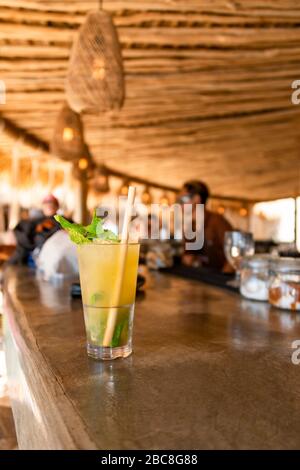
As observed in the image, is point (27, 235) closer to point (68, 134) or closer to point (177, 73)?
point (68, 134)

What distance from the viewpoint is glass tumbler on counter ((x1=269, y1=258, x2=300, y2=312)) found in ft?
4.23

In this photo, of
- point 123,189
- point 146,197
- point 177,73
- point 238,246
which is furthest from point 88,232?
point 146,197

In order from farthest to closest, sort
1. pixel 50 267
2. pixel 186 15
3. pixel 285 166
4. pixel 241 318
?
pixel 285 166, pixel 186 15, pixel 50 267, pixel 241 318

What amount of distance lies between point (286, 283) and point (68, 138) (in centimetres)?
317

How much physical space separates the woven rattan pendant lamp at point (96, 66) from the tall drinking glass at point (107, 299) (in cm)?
192

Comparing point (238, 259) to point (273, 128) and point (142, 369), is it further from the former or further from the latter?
point (273, 128)

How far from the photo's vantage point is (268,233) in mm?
14625

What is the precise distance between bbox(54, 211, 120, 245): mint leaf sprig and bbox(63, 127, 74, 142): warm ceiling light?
332cm

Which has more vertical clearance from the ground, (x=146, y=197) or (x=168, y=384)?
(x=146, y=197)

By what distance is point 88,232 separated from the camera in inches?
35.7

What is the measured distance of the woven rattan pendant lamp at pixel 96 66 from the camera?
2543 mm

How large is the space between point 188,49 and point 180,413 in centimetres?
357

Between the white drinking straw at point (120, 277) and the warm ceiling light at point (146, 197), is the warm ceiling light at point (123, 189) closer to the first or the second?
the warm ceiling light at point (146, 197)

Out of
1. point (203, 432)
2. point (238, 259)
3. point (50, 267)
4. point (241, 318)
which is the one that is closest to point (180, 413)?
point (203, 432)
